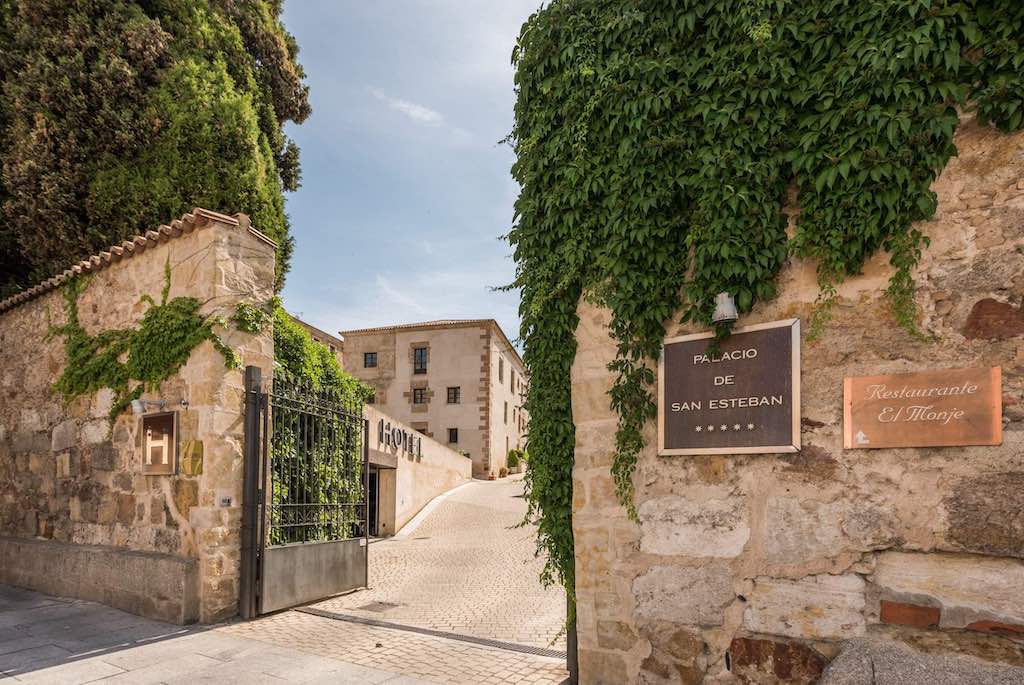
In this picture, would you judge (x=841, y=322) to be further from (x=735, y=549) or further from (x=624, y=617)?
(x=624, y=617)

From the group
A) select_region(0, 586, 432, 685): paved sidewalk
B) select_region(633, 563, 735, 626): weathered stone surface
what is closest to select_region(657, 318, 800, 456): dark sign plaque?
select_region(633, 563, 735, 626): weathered stone surface

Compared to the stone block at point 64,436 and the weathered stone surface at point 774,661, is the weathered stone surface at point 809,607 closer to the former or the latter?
the weathered stone surface at point 774,661

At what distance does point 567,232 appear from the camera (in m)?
4.27

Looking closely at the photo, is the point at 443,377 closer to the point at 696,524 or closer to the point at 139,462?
the point at 139,462

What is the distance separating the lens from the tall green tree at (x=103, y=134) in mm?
10211

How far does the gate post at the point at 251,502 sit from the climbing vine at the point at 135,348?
0.37m

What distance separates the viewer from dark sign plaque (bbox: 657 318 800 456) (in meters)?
3.49

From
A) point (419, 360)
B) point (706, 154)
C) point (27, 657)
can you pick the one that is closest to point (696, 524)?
point (706, 154)

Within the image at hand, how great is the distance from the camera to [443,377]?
32719 mm

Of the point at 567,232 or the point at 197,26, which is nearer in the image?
the point at 567,232

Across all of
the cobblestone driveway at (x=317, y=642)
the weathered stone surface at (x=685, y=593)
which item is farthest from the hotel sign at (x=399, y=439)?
the weathered stone surface at (x=685, y=593)

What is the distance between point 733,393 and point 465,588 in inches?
215

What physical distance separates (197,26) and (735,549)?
1244cm

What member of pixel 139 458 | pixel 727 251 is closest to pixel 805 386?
pixel 727 251
